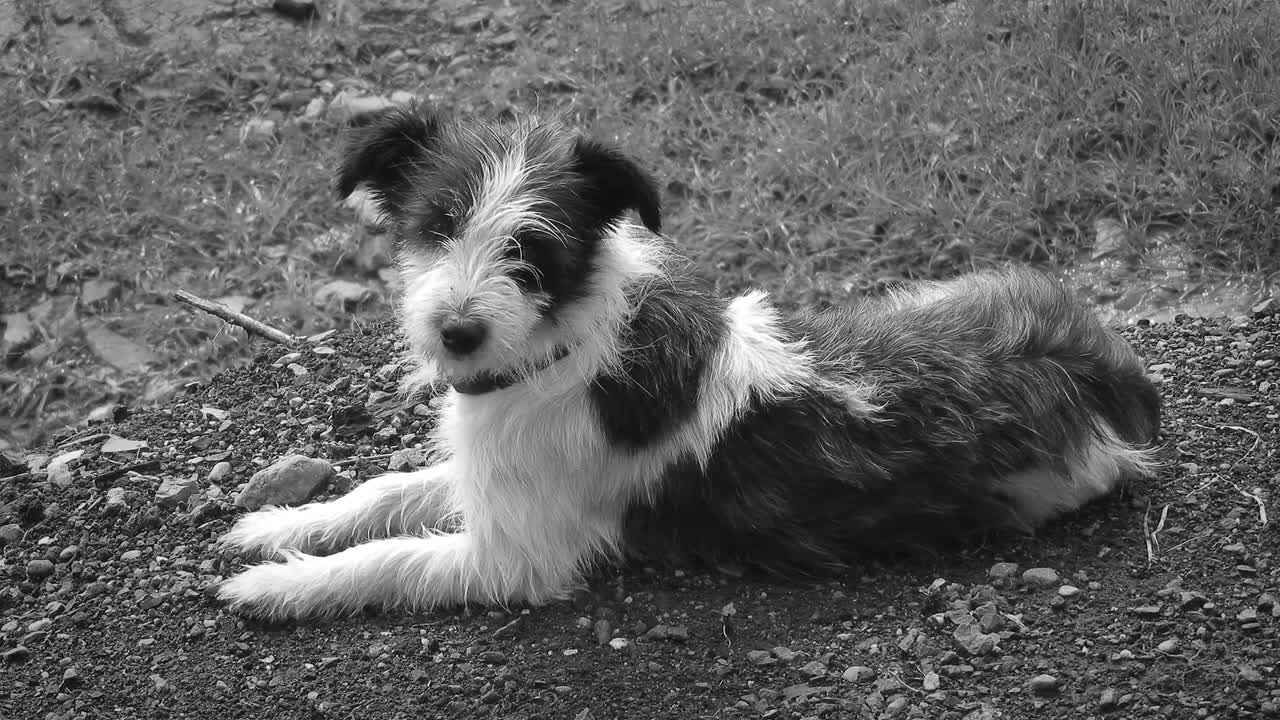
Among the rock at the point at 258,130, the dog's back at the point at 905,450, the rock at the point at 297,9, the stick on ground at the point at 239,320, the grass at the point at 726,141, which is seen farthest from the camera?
the rock at the point at 297,9

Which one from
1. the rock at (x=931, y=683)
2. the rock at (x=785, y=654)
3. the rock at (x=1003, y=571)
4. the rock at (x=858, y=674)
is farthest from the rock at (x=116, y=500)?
the rock at (x=1003, y=571)

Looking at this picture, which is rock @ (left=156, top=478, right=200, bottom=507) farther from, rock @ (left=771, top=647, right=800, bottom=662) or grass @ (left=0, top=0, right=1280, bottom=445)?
rock @ (left=771, top=647, right=800, bottom=662)

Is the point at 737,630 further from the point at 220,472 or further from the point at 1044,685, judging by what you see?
the point at 220,472

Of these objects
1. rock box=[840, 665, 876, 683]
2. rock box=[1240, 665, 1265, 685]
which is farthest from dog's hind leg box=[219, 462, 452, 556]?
rock box=[1240, 665, 1265, 685]

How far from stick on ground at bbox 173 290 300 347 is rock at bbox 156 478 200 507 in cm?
147

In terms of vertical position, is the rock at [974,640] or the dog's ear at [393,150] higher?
the dog's ear at [393,150]

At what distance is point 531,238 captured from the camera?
13.4ft

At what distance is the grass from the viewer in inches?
281

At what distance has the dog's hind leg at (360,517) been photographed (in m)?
4.97

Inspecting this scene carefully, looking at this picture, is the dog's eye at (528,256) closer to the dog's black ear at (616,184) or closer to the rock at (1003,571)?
the dog's black ear at (616,184)

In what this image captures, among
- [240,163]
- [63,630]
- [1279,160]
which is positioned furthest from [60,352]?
[1279,160]

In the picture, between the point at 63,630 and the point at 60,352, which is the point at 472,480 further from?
the point at 60,352

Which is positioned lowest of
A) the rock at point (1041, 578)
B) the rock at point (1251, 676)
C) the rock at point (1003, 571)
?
the rock at point (1003, 571)

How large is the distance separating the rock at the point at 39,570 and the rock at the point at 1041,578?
3.84 m
